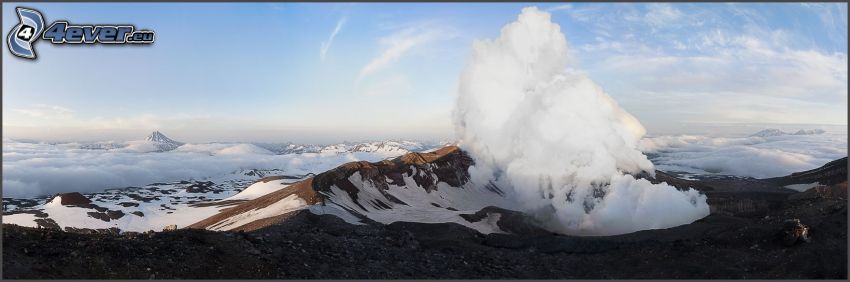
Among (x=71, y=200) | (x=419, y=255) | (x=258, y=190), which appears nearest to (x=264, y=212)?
(x=419, y=255)

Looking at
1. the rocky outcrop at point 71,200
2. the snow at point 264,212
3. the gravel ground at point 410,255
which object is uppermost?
the gravel ground at point 410,255

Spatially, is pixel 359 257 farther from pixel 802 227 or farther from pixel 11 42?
pixel 802 227

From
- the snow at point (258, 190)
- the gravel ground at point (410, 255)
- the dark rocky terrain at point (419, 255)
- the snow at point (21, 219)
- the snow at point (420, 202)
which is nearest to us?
the gravel ground at point (410, 255)

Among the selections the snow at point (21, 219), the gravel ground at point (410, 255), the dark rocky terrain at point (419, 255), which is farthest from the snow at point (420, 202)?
the snow at point (21, 219)

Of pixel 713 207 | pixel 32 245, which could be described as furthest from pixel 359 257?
pixel 713 207

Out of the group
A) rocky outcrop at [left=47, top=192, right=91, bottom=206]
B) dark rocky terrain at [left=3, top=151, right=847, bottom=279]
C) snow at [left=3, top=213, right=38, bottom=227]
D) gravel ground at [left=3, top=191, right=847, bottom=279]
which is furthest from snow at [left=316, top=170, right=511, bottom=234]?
rocky outcrop at [left=47, top=192, right=91, bottom=206]

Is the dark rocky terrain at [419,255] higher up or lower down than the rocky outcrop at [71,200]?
higher up

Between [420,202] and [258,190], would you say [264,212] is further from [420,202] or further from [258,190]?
[258,190]

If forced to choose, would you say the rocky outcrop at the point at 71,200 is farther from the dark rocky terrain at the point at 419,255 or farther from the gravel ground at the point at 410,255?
the gravel ground at the point at 410,255
